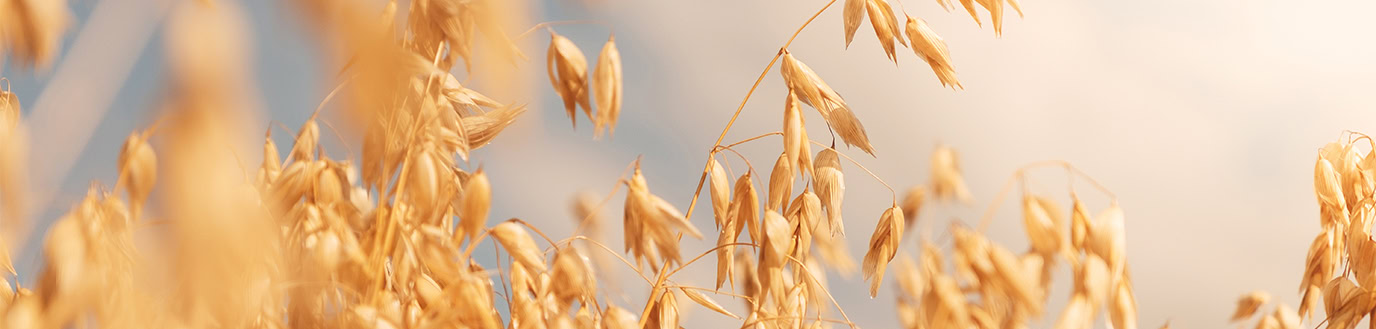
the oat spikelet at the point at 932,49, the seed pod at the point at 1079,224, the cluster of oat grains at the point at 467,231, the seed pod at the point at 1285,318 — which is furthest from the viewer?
the seed pod at the point at 1285,318

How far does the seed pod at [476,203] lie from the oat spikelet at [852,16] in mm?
327

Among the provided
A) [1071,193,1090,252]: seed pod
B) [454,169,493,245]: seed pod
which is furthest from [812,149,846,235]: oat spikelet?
[454,169,493,245]: seed pod

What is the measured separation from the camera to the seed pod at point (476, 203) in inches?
20.7

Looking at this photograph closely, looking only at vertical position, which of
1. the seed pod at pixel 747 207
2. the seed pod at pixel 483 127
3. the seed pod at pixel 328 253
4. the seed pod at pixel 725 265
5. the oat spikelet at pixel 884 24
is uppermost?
the oat spikelet at pixel 884 24


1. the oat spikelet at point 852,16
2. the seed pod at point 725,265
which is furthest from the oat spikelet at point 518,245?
the oat spikelet at point 852,16

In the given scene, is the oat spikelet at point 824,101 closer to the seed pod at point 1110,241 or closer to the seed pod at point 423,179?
the seed pod at point 1110,241

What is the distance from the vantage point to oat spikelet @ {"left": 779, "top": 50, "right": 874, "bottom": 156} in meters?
0.70

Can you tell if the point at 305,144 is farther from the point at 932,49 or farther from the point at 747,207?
the point at 932,49

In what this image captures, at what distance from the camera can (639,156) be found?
66 centimetres

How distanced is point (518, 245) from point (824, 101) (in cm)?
27

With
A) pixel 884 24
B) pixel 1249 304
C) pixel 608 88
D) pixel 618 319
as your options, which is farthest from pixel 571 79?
pixel 1249 304

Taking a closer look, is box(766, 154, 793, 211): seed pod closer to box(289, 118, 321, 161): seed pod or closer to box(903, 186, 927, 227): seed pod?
box(903, 186, 927, 227): seed pod

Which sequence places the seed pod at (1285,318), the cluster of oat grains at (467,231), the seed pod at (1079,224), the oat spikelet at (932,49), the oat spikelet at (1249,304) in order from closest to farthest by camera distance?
the cluster of oat grains at (467,231) < the seed pod at (1079,224) < the oat spikelet at (932,49) < the seed pod at (1285,318) < the oat spikelet at (1249,304)

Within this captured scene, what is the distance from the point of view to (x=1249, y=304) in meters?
1.12
